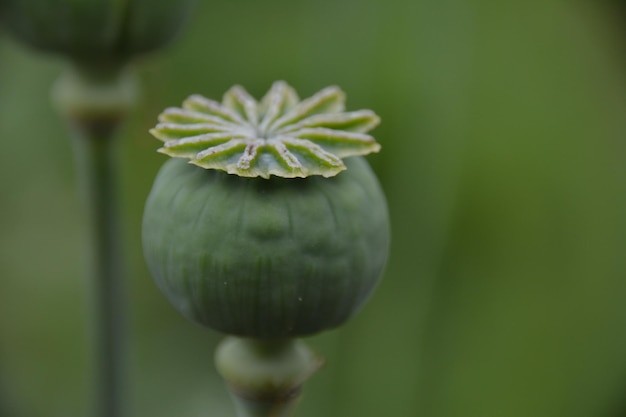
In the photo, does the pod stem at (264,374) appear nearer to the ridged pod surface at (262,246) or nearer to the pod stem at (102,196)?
the ridged pod surface at (262,246)

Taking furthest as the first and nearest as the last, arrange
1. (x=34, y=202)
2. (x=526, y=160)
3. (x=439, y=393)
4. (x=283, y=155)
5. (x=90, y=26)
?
(x=34, y=202)
(x=526, y=160)
(x=439, y=393)
(x=90, y=26)
(x=283, y=155)

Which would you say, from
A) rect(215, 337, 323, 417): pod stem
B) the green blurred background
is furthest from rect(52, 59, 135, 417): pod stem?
the green blurred background

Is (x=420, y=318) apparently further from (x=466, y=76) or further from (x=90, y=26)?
(x=90, y=26)

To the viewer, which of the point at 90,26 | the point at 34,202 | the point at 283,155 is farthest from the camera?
the point at 34,202

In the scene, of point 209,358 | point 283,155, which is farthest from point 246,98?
point 209,358

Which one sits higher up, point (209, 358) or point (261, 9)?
point (261, 9)

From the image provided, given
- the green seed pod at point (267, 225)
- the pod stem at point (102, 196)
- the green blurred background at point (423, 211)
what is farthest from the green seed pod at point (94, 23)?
the green blurred background at point (423, 211)

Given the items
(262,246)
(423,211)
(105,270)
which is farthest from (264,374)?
(423,211)
